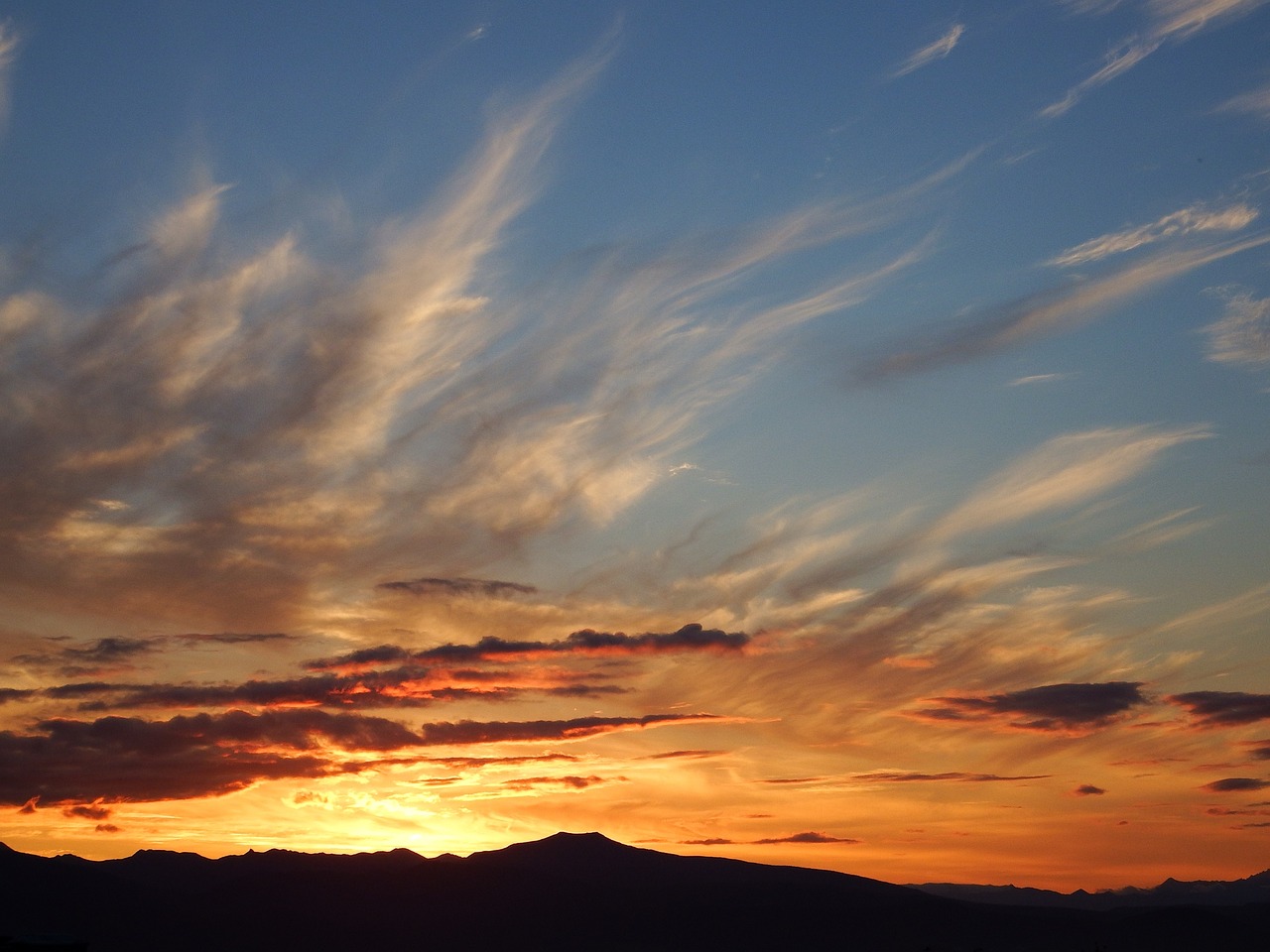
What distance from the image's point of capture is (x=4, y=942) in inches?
5625

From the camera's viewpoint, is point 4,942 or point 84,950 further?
point 84,950

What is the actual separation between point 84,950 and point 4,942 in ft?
53.3

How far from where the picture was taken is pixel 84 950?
158 m
